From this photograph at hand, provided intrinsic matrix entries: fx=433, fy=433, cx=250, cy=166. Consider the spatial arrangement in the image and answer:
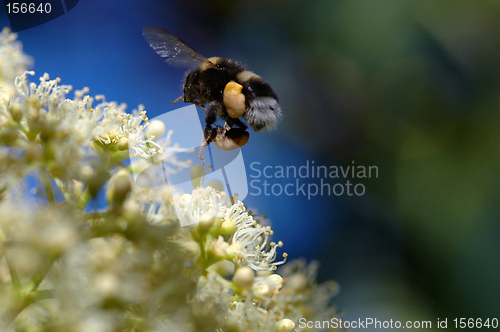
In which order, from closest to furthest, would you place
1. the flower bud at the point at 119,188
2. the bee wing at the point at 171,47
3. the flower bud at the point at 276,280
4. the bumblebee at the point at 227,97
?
the flower bud at the point at 119,188 < the flower bud at the point at 276,280 < the bee wing at the point at 171,47 < the bumblebee at the point at 227,97

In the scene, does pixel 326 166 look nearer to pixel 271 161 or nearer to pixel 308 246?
pixel 271 161

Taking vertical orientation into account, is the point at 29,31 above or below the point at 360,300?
above

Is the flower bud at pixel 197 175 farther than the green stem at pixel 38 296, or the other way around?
the flower bud at pixel 197 175

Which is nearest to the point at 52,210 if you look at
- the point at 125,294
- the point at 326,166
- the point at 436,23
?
the point at 125,294

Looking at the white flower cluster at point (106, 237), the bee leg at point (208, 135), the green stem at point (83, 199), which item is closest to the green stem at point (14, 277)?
the white flower cluster at point (106, 237)

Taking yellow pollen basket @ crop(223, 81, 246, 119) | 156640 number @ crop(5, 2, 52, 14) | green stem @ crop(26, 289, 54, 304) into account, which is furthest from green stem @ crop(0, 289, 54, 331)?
156640 number @ crop(5, 2, 52, 14)

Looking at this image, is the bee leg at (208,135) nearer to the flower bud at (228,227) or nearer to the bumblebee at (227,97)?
the bumblebee at (227,97)

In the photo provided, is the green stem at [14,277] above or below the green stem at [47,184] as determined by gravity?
below
